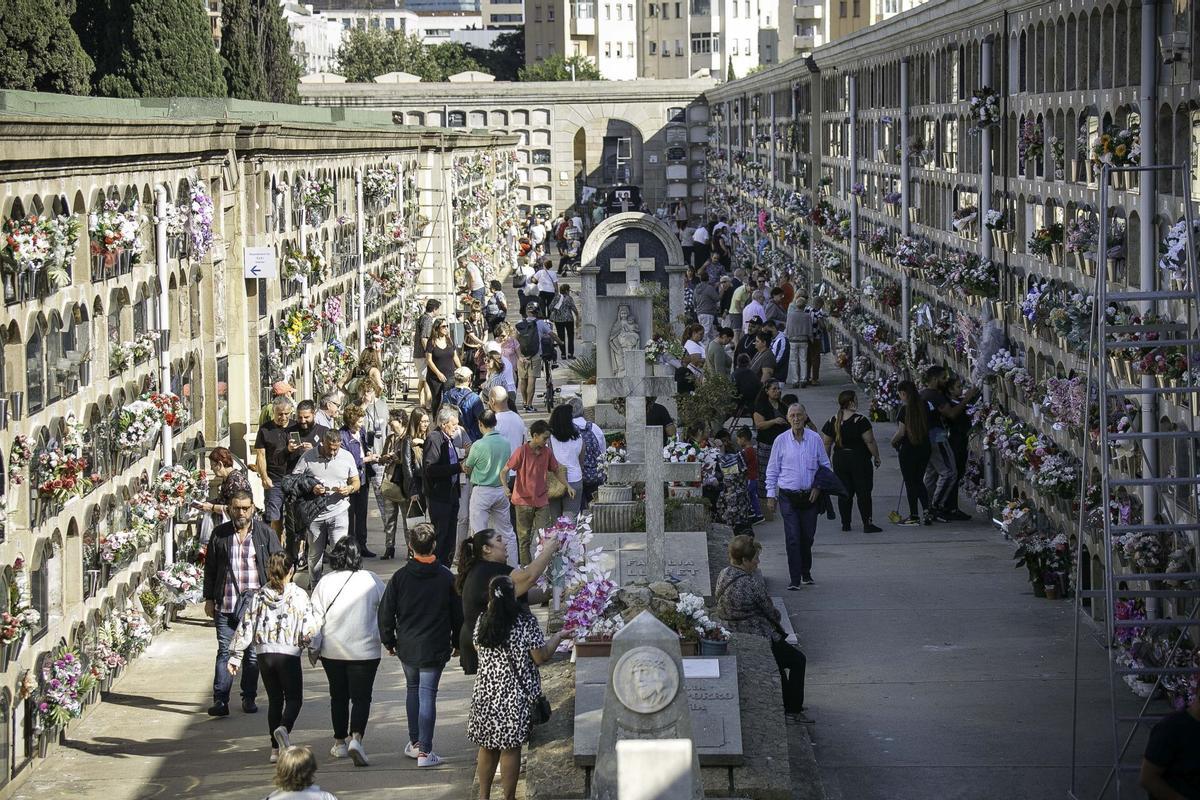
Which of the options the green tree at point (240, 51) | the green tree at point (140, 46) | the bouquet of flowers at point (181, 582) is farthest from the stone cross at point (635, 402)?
the green tree at point (240, 51)

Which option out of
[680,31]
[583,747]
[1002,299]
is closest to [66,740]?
[583,747]

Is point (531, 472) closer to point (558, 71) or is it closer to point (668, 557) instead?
point (668, 557)

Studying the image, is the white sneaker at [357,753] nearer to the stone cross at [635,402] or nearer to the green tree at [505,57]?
the stone cross at [635,402]

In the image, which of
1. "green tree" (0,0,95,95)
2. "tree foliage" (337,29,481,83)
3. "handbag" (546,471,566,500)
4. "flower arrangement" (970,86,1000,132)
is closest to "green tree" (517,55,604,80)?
"tree foliage" (337,29,481,83)

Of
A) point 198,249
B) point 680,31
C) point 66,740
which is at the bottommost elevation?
point 66,740

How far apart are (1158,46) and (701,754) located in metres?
5.05

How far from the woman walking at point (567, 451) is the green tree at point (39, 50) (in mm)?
15079

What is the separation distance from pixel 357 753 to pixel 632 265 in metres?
10.7

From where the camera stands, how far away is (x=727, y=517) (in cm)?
1292

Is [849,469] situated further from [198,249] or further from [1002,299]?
[198,249]

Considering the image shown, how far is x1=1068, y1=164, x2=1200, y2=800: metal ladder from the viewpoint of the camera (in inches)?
301

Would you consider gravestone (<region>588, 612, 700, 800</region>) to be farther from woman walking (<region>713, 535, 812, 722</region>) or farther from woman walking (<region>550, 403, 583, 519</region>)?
woman walking (<region>550, 403, 583, 519</region>)

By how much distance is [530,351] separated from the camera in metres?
19.1

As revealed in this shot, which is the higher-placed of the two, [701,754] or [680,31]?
[680,31]
